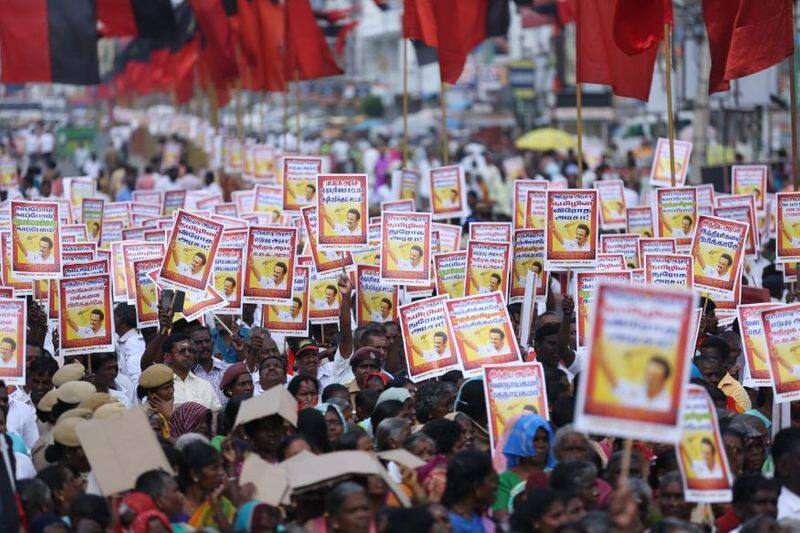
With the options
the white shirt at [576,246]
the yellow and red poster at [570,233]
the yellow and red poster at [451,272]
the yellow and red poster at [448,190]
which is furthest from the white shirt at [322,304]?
the yellow and red poster at [448,190]

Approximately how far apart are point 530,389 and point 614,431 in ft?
8.75

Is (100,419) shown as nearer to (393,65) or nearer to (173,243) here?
(173,243)

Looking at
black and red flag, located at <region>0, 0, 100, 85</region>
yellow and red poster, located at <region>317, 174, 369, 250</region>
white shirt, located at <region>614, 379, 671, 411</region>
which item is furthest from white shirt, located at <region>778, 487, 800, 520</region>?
black and red flag, located at <region>0, 0, 100, 85</region>

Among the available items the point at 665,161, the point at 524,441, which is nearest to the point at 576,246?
the point at 524,441

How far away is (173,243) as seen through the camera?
11.7 meters

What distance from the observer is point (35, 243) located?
1286 centimetres

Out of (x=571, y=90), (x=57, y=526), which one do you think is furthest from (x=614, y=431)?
(x=571, y=90)

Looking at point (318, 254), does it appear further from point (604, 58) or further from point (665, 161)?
point (665, 161)

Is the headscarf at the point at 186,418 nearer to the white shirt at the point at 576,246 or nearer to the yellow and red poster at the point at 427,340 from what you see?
the yellow and red poster at the point at 427,340

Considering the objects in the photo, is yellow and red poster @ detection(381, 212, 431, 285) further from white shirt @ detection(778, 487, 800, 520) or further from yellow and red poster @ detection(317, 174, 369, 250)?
white shirt @ detection(778, 487, 800, 520)

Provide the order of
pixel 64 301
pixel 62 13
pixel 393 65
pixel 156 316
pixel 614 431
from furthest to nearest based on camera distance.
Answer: pixel 393 65
pixel 62 13
pixel 156 316
pixel 64 301
pixel 614 431

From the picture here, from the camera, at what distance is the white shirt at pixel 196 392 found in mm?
10195

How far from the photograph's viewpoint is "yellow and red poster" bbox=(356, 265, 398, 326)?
1291 cm

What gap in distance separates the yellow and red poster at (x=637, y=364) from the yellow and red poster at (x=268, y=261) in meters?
6.20
